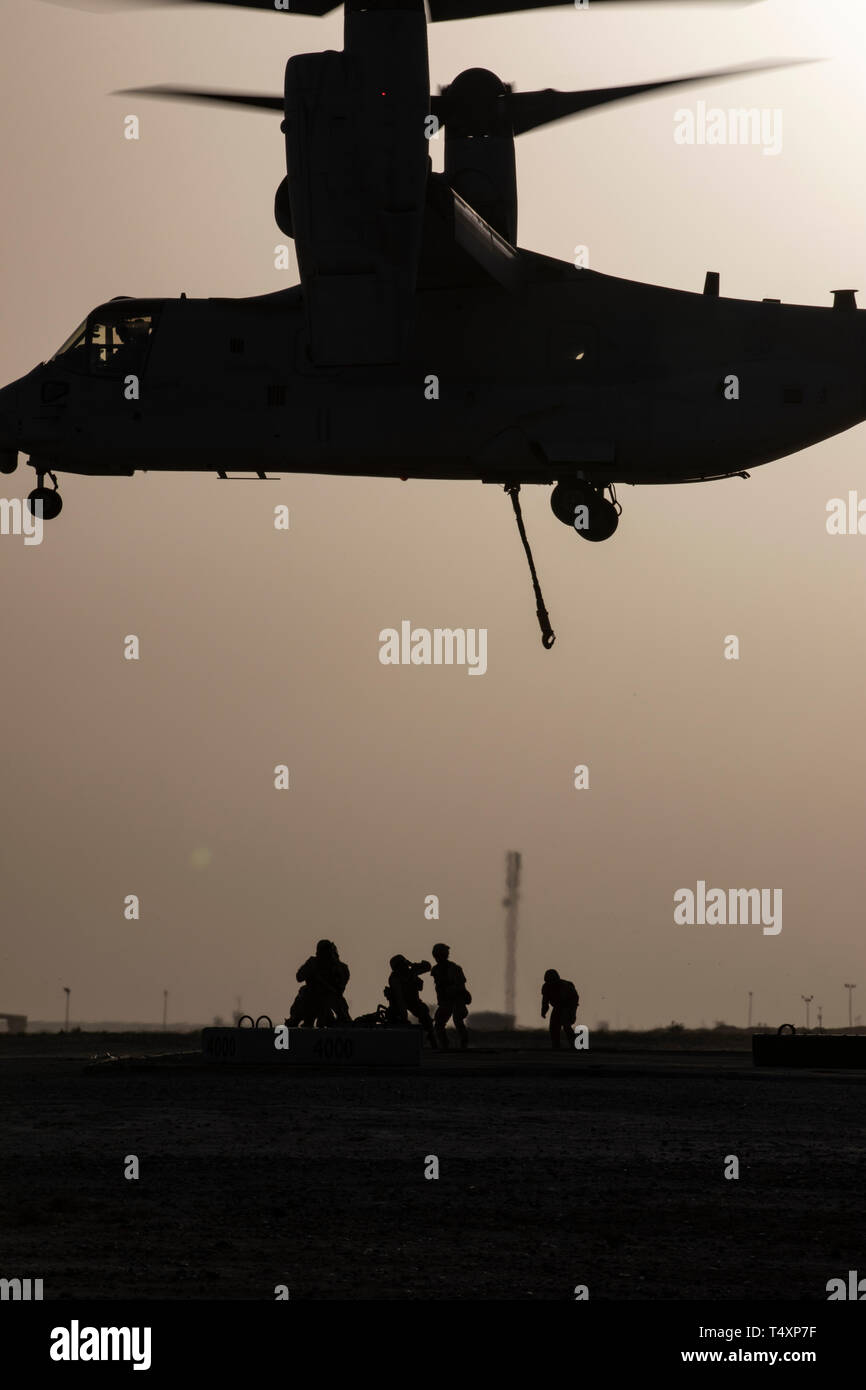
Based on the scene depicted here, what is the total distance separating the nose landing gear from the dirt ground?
860 cm

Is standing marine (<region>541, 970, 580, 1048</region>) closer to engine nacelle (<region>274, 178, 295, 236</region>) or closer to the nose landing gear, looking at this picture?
the nose landing gear

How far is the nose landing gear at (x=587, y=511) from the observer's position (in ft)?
96.4

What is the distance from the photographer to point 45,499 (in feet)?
103

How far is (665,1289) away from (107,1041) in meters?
26.8

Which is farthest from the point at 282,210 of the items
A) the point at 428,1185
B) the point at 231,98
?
the point at 428,1185

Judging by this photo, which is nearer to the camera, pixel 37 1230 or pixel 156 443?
pixel 37 1230

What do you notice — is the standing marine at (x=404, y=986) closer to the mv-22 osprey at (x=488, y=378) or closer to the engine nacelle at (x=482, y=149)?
the mv-22 osprey at (x=488, y=378)

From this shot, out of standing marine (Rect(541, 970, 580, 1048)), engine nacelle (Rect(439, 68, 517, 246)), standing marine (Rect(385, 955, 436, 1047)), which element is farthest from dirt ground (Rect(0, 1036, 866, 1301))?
engine nacelle (Rect(439, 68, 517, 246))

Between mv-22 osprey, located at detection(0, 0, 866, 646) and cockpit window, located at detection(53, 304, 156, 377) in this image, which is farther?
cockpit window, located at detection(53, 304, 156, 377)

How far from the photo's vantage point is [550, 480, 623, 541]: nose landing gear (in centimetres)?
2939

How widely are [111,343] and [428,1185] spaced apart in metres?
16.8
